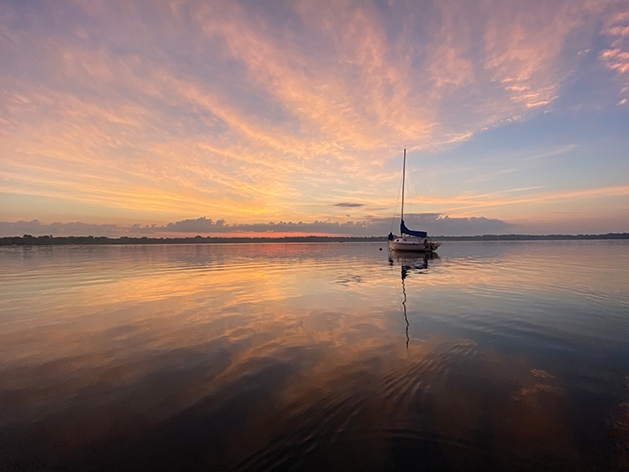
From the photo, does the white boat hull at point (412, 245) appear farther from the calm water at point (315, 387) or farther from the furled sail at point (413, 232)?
the calm water at point (315, 387)

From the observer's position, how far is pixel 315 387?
6.77m

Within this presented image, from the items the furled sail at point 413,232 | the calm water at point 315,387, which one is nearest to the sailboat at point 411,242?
the furled sail at point 413,232

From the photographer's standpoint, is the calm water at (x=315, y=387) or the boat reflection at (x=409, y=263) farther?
the boat reflection at (x=409, y=263)

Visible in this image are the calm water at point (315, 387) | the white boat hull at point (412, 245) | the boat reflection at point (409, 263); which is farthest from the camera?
the white boat hull at point (412, 245)

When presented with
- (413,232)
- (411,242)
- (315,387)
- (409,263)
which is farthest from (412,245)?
(315,387)

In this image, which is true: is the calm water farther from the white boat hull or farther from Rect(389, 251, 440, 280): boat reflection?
the white boat hull

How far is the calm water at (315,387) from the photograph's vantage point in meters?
4.66

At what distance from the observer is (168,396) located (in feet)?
21.2

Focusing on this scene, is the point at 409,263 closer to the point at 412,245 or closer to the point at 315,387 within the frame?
the point at 412,245

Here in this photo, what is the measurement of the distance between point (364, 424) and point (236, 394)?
8.88 ft

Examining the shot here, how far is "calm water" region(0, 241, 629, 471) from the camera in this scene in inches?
183

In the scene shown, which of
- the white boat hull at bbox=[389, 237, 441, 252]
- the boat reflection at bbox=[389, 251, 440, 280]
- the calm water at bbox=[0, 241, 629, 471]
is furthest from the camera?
the white boat hull at bbox=[389, 237, 441, 252]

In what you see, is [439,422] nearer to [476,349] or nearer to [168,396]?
[476,349]

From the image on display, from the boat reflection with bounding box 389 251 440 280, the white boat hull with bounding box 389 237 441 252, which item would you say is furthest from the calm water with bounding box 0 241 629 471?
the white boat hull with bounding box 389 237 441 252
